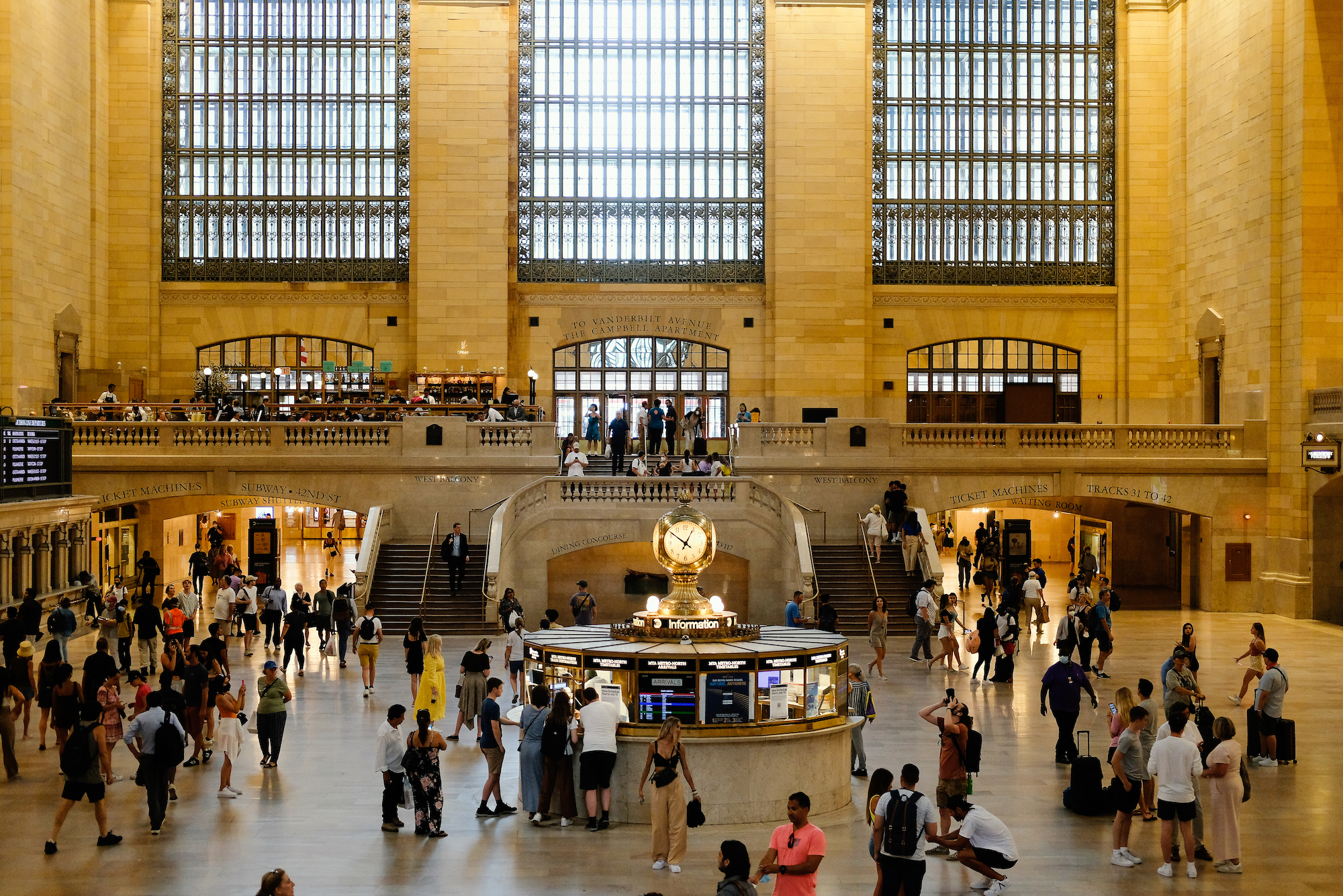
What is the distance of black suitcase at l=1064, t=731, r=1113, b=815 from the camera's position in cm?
1296

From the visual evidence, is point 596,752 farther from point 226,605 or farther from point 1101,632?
point 226,605

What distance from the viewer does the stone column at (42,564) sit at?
25.0 meters

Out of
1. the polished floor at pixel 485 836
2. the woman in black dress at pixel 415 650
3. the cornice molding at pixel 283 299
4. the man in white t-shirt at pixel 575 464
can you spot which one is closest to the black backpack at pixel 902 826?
the polished floor at pixel 485 836

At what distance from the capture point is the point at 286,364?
1515 inches

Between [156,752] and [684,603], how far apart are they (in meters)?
5.07

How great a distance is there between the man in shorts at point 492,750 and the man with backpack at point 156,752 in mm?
2773

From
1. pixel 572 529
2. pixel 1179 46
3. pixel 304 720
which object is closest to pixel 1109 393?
pixel 1179 46

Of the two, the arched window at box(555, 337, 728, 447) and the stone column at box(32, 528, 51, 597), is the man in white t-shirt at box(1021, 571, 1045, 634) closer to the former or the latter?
the arched window at box(555, 337, 728, 447)

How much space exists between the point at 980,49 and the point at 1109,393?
1072 cm

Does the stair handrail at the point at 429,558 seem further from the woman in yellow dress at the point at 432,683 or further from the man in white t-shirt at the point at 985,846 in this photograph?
the man in white t-shirt at the point at 985,846

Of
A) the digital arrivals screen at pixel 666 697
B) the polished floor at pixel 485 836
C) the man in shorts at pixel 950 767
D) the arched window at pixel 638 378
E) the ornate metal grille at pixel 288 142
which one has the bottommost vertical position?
the polished floor at pixel 485 836

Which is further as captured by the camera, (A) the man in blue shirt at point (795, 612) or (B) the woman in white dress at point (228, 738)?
(A) the man in blue shirt at point (795, 612)

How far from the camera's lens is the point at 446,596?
26.8 meters

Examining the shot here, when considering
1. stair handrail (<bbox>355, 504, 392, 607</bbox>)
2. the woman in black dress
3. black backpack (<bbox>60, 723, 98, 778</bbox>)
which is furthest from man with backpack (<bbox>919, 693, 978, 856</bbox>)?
stair handrail (<bbox>355, 504, 392, 607</bbox>)
